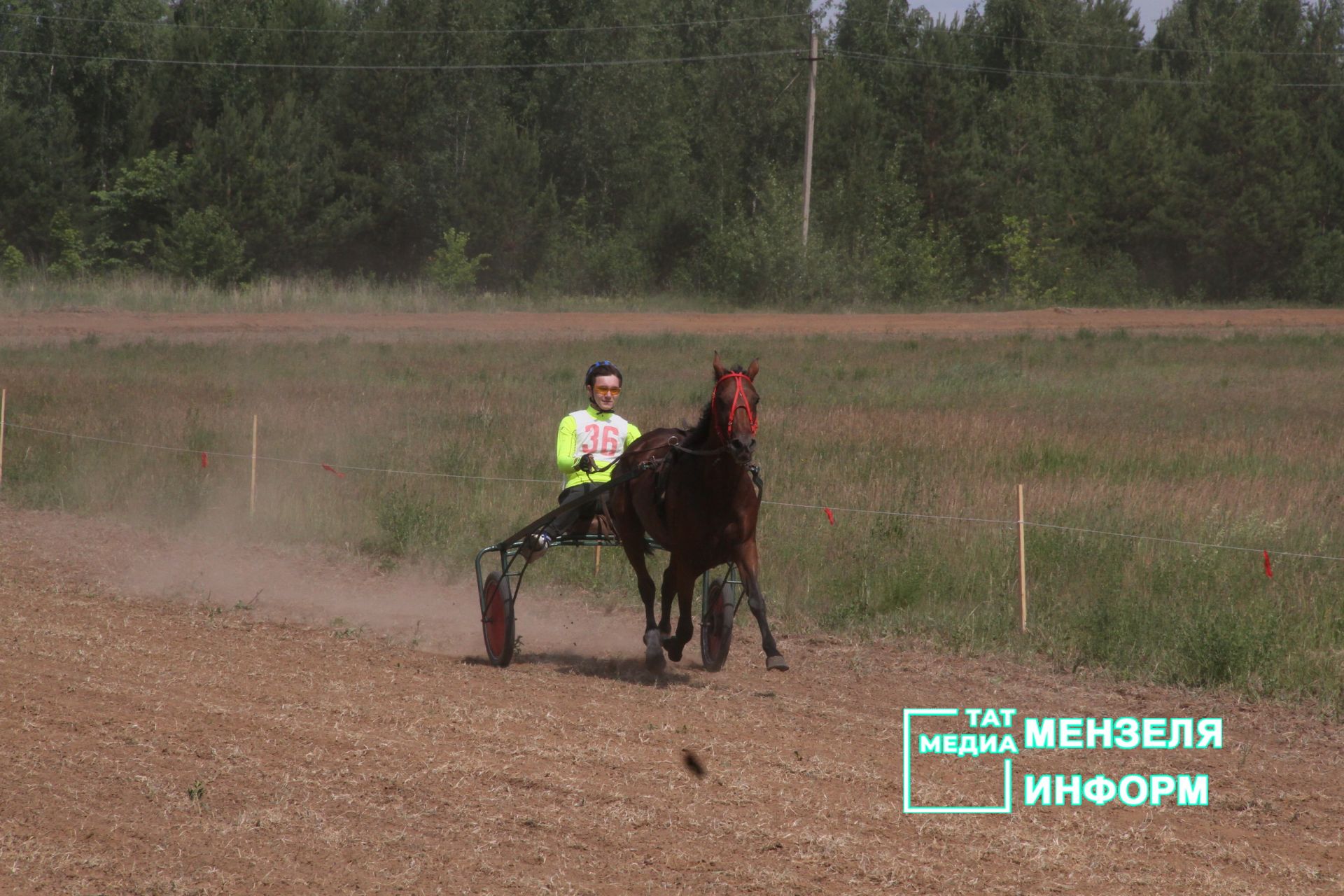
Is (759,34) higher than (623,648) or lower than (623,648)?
higher

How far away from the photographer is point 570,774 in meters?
6.54

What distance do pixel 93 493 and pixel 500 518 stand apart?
5.40 metres

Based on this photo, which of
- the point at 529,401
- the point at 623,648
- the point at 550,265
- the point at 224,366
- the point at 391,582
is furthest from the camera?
the point at 550,265

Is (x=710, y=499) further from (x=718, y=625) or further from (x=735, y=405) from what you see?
(x=718, y=625)

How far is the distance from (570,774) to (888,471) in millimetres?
9075

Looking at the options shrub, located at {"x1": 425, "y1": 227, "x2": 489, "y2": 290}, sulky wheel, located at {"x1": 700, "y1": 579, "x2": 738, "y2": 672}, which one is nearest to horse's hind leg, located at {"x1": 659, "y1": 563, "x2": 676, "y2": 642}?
sulky wheel, located at {"x1": 700, "y1": 579, "x2": 738, "y2": 672}

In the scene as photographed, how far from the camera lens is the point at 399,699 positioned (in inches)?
315

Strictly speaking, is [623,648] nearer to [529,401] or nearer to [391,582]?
[391,582]

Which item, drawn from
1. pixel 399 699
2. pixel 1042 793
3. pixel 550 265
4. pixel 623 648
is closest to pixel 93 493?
pixel 623 648

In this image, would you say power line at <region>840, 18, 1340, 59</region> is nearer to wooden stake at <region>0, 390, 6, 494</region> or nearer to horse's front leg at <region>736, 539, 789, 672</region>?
wooden stake at <region>0, 390, 6, 494</region>

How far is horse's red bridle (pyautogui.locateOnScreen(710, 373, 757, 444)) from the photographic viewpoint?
7801 millimetres

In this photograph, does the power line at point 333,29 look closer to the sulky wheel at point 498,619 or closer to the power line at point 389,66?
the power line at point 389,66

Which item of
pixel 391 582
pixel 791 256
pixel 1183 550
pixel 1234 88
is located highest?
pixel 1234 88

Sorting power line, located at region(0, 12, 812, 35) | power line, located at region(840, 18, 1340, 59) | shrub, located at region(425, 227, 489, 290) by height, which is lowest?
shrub, located at region(425, 227, 489, 290)
